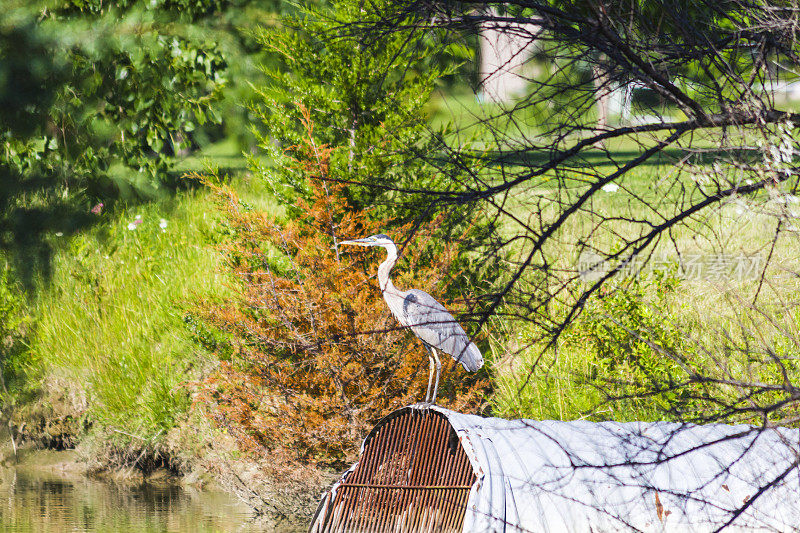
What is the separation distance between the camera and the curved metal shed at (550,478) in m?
5.21

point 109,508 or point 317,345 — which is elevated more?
point 317,345

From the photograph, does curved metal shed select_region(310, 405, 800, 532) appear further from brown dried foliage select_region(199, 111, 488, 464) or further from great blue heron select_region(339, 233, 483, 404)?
brown dried foliage select_region(199, 111, 488, 464)

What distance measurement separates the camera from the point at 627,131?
354 centimetres

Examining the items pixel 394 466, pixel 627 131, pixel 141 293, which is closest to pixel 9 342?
pixel 141 293

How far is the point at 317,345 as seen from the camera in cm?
709

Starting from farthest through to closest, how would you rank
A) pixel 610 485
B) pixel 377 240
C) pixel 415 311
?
1. pixel 377 240
2. pixel 415 311
3. pixel 610 485

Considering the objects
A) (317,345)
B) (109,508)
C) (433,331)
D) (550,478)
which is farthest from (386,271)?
(109,508)

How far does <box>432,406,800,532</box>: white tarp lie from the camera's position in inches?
205

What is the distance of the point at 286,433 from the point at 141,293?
4692 mm

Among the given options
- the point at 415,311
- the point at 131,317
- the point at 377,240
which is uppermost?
the point at 131,317

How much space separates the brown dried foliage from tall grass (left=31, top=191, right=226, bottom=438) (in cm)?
91

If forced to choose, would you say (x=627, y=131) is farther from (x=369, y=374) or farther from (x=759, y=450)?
(x=369, y=374)

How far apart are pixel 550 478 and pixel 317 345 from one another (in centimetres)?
239

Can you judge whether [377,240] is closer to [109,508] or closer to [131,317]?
[109,508]
